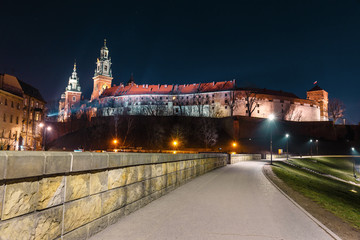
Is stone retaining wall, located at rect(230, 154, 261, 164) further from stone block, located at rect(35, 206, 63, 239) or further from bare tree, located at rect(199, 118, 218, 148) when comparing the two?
stone block, located at rect(35, 206, 63, 239)

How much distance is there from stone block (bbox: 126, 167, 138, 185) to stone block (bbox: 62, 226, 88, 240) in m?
1.89

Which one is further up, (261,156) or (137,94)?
Result: (137,94)

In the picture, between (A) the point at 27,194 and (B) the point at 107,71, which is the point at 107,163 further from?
(B) the point at 107,71

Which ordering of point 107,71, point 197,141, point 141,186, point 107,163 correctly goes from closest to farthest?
1. point 107,163
2. point 141,186
3. point 197,141
4. point 107,71

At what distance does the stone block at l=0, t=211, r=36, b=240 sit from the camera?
317cm

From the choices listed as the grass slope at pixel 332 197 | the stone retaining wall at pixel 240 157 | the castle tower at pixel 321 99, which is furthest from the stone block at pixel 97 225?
the castle tower at pixel 321 99

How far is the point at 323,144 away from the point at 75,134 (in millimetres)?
81235

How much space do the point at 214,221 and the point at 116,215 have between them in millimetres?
2498

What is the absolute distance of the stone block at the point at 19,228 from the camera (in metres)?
3.17

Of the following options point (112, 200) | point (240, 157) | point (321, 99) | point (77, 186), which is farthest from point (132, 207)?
point (321, 99)

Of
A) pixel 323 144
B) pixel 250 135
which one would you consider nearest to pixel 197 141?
pixel 250 135

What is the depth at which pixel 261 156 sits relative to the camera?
178ft

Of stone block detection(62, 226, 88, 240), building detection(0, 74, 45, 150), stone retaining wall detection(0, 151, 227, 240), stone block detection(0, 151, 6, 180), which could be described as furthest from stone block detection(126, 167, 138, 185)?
building detection(0, 74, 45, 150)

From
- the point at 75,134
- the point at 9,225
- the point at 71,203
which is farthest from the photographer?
the point at 75,134
